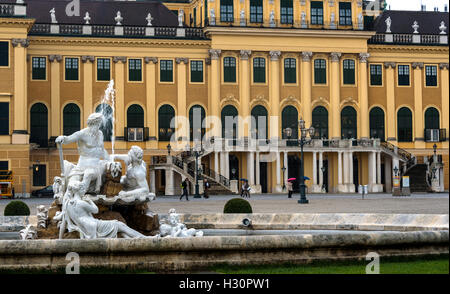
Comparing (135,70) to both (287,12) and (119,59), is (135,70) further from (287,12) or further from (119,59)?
(287,12)

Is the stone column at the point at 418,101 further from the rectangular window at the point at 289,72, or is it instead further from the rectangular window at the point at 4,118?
the rectangular window at the point at 4,118

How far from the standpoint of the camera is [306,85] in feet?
195

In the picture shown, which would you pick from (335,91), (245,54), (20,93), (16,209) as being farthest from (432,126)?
(16,209)

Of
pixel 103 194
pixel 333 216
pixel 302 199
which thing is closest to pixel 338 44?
pixel 302 199

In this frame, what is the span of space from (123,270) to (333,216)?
7140 millimetres

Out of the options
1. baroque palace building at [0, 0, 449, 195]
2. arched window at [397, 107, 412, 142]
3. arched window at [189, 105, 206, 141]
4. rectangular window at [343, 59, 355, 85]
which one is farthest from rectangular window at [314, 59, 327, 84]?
arched window at [189, 105, 206, 141]

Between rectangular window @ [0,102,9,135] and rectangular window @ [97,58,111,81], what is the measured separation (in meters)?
7.37

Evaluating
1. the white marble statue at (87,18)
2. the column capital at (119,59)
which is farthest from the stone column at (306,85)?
the white marble statue at (87,18)

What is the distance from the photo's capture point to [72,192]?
14.3m

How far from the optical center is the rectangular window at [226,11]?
58.8 m

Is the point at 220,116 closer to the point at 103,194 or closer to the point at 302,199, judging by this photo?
the point at 302,199

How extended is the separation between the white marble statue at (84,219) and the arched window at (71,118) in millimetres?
42493

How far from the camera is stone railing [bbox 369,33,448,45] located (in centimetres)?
6166

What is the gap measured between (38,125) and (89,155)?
4120cm
